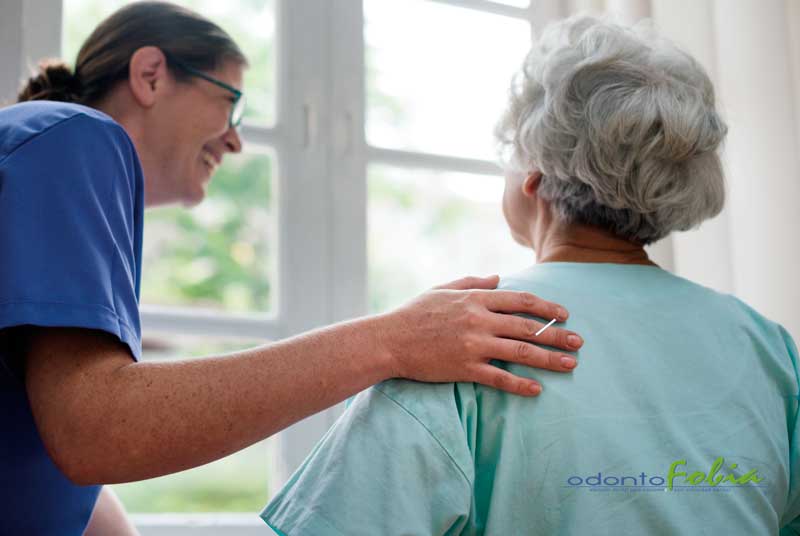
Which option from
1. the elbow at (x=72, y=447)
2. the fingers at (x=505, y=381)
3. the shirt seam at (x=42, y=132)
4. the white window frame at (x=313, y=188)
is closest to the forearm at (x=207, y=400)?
→ the elbow at (x=72, y=447)

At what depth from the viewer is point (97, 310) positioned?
3.46ft

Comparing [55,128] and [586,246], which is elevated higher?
[55,128]

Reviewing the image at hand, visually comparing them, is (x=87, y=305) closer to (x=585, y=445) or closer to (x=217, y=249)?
(x=585, y=445)

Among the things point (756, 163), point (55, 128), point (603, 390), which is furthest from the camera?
point (756, 163)

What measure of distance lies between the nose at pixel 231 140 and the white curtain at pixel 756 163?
1.03m

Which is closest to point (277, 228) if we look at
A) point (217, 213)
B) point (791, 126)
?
point (791, 126)

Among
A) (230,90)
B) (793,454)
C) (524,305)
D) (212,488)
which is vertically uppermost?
(230,90)

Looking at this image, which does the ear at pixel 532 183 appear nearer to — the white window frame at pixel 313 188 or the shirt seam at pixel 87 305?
the shirt seam at pixel 87 305

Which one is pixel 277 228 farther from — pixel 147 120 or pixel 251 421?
pixel 251 421

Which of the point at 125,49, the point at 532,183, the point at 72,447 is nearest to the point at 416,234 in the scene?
the point at 125,49

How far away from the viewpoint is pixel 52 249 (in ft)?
3.46

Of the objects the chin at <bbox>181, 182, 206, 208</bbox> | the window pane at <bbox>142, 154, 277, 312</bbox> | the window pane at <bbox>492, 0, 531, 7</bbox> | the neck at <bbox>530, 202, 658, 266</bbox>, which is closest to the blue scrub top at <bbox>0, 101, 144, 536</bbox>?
the chin at <bbox>181, 182, 206, 208</bbox>

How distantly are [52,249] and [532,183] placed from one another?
759 mm

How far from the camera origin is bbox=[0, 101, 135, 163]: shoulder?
3.64ft
